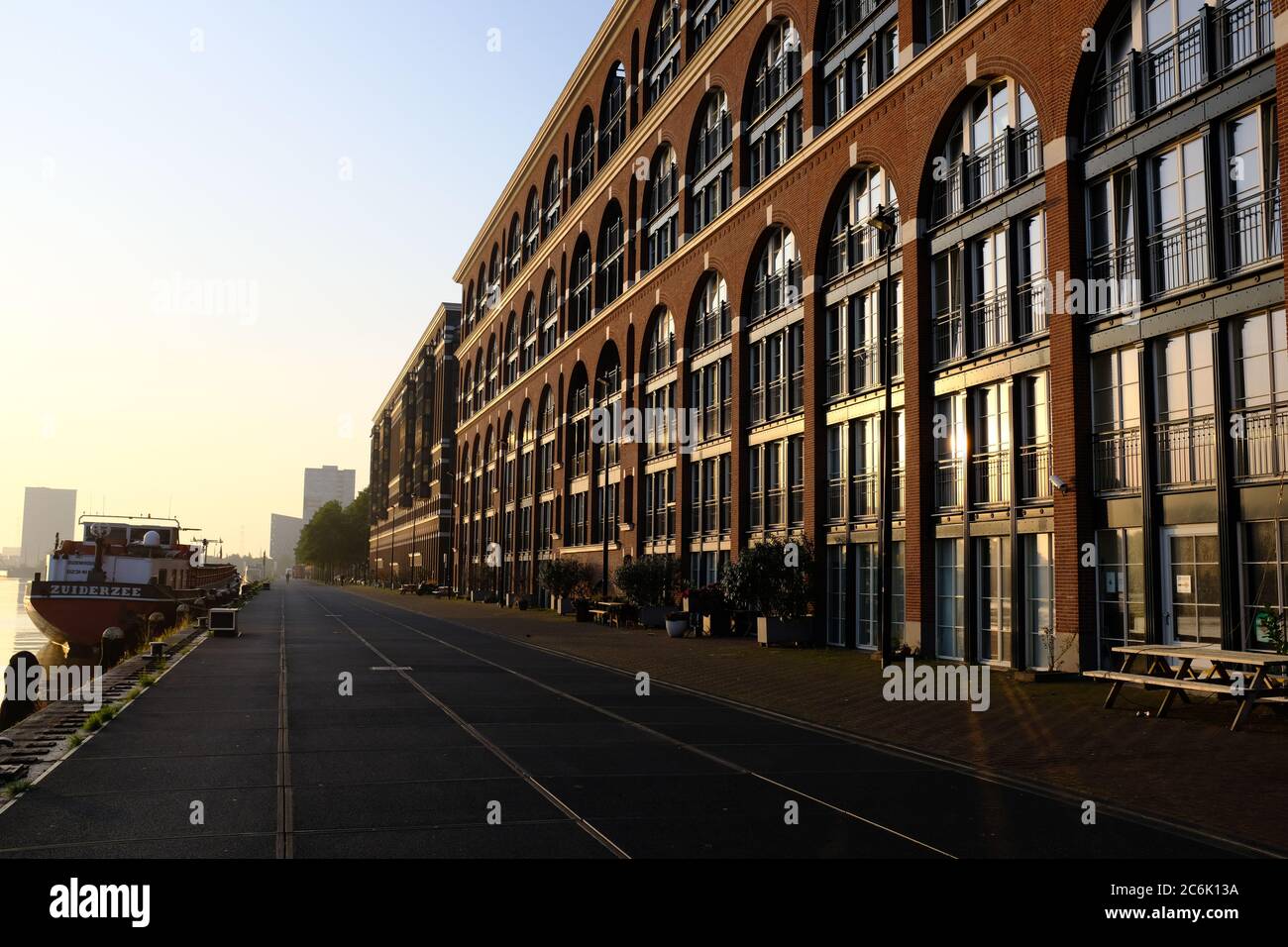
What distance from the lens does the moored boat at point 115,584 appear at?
38.2m

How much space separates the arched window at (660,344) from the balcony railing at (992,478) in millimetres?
20225

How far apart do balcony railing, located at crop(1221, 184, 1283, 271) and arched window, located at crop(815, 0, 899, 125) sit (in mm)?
11795

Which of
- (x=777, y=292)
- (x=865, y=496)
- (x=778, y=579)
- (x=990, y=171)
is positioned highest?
(x=990, y=171)

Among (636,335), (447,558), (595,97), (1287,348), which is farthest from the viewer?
(447,558)

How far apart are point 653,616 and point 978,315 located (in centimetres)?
1871

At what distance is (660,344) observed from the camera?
43.8 m

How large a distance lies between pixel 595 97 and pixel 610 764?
→ 47.8 m

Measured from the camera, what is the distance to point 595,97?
174ft

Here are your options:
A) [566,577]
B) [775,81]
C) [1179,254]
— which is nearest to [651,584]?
[566,577]

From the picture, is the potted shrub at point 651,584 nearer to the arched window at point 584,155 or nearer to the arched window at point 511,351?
the arched window at point 584,155

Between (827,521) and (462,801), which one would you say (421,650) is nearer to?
(827,521)

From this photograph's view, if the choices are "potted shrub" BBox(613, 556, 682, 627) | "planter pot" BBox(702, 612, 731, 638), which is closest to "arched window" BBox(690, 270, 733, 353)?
"potted shrub" BBox(613, 556, 682, 627)

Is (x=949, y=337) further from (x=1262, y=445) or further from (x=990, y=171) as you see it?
(x=1262, y=445)
